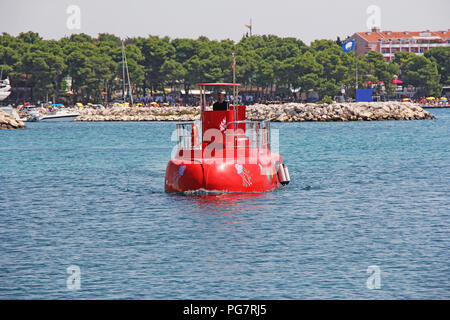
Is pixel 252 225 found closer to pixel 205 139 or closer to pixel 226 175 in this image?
pixel 226 175

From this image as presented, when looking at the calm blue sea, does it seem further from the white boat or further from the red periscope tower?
the white boat

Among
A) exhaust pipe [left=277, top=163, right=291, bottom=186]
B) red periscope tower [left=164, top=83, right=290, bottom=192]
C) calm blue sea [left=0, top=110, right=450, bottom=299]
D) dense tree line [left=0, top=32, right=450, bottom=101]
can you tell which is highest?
dense tree line [left=0, top=32, right=450, bottom=101]

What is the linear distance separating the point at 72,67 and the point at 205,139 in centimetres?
13294

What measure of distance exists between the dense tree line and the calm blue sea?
11548cm

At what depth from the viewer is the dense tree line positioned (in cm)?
15800

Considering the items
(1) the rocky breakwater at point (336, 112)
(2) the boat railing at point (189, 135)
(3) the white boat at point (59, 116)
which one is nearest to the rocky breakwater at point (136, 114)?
(3) the white boat at point (59, 116)

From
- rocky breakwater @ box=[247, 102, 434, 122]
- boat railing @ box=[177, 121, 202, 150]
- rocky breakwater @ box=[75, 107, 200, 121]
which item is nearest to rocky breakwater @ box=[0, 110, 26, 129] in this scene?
rocky breakwater @ box=[75, 107, 200, 121]

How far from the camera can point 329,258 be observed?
20922 millimetres

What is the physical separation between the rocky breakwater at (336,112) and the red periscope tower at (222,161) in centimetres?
9287

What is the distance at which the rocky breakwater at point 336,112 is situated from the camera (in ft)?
414

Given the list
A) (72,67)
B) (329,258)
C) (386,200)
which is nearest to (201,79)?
(72,67)

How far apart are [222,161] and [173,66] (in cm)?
13361
